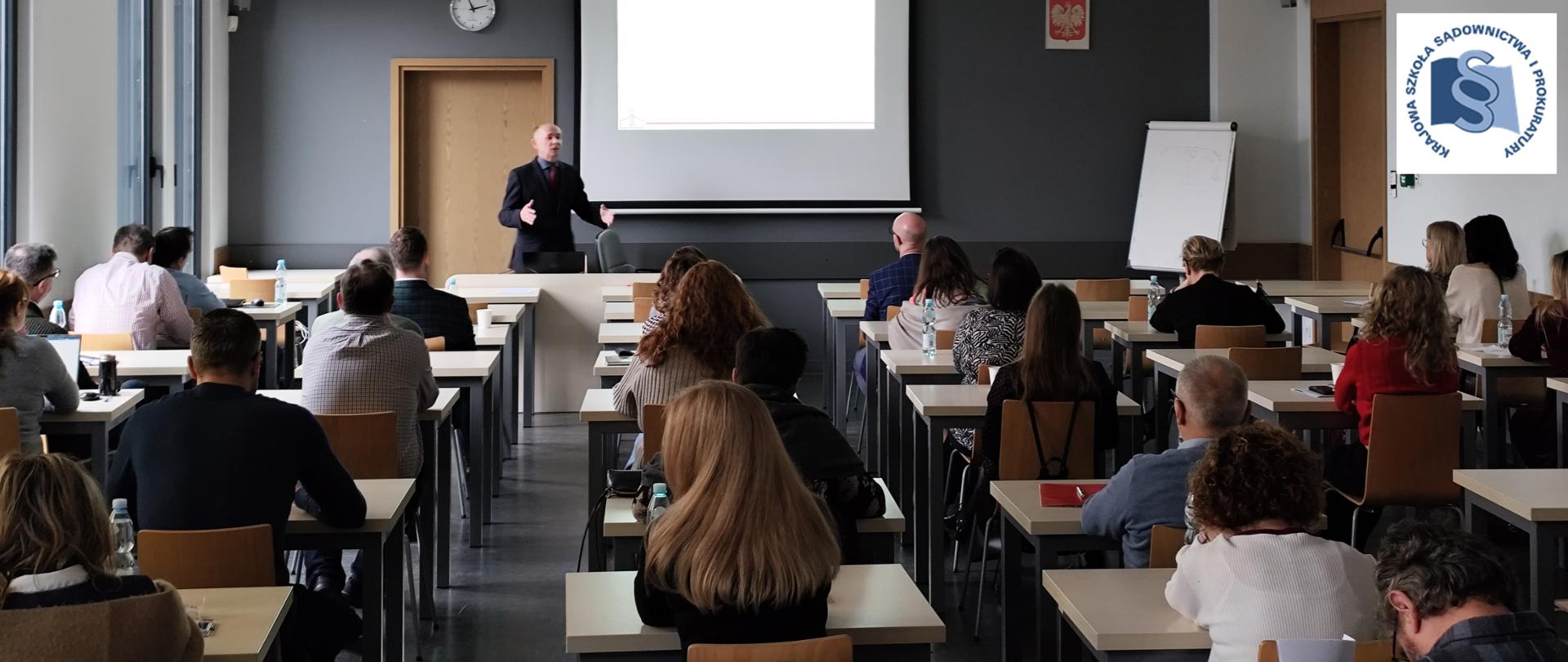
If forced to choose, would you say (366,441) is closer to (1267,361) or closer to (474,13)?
(1267,361)

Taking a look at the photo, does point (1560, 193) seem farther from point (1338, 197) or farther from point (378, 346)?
point (378, 346)

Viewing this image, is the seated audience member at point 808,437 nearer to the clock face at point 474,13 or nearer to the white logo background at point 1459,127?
the white logo background at point 1459,127

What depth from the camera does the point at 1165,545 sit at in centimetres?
307

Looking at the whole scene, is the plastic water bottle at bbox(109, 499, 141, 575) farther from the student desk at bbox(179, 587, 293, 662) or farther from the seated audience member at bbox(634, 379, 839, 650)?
the seated audience member at bbox(634, 379, 839, 650)

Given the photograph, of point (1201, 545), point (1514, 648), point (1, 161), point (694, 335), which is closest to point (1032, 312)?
point (694, 335)

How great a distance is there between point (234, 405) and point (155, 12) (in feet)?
23.5

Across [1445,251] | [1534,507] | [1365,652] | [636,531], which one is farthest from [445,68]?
[1365,652]

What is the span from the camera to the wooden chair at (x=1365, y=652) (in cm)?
227

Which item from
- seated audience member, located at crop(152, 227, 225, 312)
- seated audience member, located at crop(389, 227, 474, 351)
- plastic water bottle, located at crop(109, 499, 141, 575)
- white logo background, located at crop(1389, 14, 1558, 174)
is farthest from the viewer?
white logo background, located at crop(1389, 14, 1558, 174)

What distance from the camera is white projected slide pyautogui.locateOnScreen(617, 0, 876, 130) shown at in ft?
36.2

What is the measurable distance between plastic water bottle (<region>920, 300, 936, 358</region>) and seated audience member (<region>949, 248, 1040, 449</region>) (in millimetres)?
476

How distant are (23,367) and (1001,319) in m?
3.29

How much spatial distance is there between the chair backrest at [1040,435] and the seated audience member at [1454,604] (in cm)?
235

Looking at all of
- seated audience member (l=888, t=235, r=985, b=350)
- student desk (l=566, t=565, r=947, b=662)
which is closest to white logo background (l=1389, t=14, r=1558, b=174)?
seated audience member (l=888, t=235, r=985, b=350)
